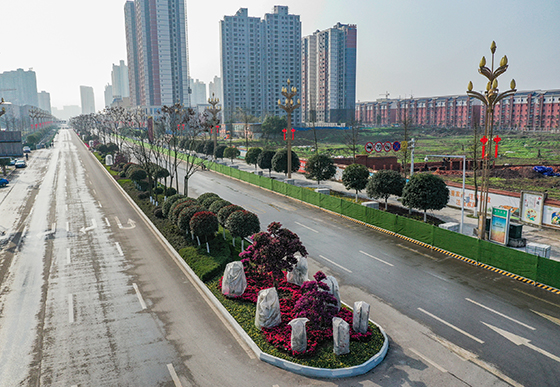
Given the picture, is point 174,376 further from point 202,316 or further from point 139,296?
point 139,296

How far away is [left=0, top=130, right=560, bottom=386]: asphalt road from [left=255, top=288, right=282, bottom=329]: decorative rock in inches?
51.1

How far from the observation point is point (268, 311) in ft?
47.9

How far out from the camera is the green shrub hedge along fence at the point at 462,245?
18656 mm

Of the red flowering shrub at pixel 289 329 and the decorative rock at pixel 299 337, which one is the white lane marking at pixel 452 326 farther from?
the decorative rock at pixel 299 337

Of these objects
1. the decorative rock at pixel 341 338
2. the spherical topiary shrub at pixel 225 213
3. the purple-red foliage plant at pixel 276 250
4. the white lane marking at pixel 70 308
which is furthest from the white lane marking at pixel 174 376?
the spherical topiary shrub at pixel 225 213


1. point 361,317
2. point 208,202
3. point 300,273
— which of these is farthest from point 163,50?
point 361,317

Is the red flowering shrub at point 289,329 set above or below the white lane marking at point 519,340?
above

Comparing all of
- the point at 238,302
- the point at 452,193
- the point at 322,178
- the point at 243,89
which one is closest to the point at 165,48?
the point at 243,89

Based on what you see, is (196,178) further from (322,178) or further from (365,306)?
(365,306)

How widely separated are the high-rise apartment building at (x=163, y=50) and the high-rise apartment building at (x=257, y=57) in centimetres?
1991

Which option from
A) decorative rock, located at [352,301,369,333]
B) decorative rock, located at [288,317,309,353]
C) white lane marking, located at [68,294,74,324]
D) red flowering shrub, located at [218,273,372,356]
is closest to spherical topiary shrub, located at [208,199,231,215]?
red flowering shrub, located at [218,273,372,356]

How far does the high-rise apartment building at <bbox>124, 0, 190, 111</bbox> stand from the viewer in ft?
580

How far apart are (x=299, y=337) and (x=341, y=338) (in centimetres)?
140

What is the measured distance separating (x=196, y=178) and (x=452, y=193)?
1365 inches
